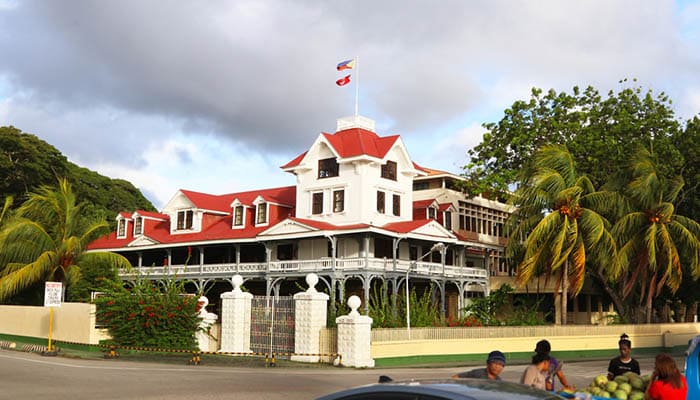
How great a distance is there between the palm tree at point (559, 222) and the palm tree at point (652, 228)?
129cm

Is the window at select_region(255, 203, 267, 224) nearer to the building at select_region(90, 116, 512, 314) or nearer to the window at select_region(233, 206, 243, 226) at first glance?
the building at select_region(90, 116, 512, 314)

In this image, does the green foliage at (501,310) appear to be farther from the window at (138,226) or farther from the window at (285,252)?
the window at (138,226)

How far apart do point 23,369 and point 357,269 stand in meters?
20.8

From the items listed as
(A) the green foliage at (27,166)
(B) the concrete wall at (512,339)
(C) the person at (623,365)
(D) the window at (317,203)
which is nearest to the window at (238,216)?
(D) the window at (317,203)

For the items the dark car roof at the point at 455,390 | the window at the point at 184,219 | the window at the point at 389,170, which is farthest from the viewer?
the window at the point at 184,219

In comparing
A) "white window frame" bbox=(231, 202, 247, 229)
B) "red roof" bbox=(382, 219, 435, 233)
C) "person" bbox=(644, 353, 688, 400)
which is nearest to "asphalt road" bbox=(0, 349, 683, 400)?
"person" bbox=(644, 353, 688, 400)

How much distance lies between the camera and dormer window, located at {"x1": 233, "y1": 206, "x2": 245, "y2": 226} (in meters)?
47.6

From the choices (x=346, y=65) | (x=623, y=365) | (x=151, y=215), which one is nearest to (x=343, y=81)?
(x=346, y=65)

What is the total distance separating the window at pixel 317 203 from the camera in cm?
4447

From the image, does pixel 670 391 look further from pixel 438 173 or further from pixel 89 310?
pixel 438 173

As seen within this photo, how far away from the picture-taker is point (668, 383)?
8320 millimetres

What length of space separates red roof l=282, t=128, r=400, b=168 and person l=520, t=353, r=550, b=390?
33012 millimetres

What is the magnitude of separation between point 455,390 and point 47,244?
3462cm

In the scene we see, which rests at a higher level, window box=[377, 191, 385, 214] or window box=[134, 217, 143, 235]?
window box=[377, 191, 385, 214]
